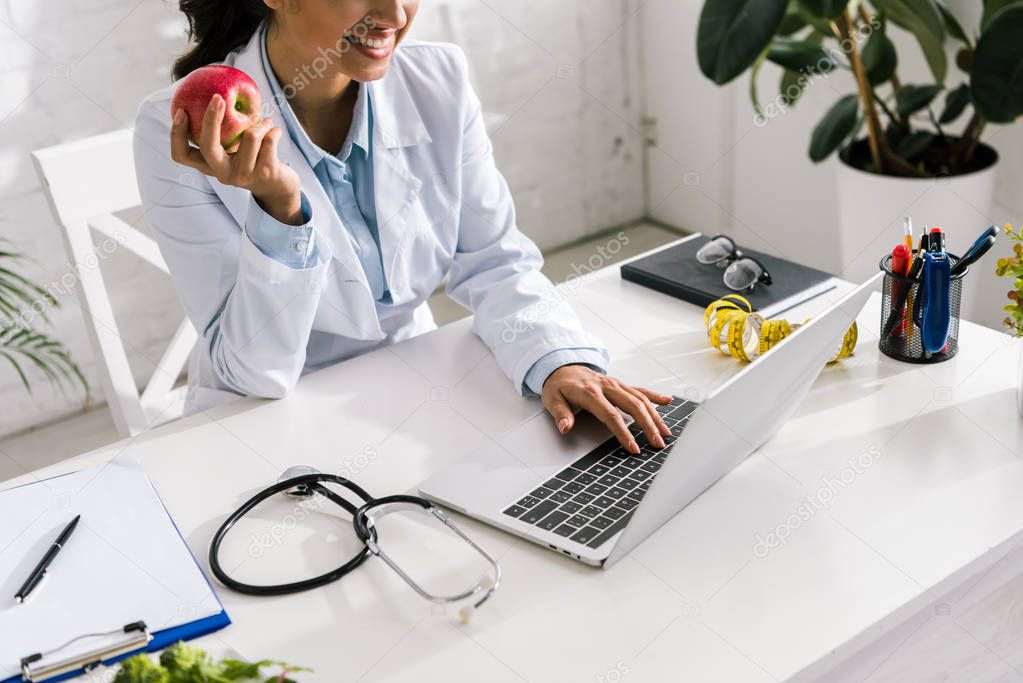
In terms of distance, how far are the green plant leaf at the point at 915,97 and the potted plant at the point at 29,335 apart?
2.06m

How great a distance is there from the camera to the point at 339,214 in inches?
55.9

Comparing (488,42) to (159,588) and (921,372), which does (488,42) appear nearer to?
(921,372)

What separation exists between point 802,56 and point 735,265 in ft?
4.16

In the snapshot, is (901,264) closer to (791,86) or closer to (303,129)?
(303,129)

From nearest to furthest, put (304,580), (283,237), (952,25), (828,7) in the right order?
1. (304,580)
2. (283,237)
3. (828,7)
4. (952,25)

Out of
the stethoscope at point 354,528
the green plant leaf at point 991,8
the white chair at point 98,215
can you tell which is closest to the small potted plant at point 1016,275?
the stethoscope at point 354,528

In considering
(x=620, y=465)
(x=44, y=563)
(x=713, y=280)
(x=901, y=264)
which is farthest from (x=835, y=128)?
(x=44, y=563)

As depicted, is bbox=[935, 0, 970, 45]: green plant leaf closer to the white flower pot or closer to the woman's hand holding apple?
the white flower pot

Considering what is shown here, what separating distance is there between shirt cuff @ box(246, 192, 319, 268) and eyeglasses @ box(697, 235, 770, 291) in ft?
1.86

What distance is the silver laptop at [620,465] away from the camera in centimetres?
88

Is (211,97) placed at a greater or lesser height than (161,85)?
greater

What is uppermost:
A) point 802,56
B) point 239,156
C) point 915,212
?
point 239,156

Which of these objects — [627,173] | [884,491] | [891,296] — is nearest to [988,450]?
[884,491]

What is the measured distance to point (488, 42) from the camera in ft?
10.2
